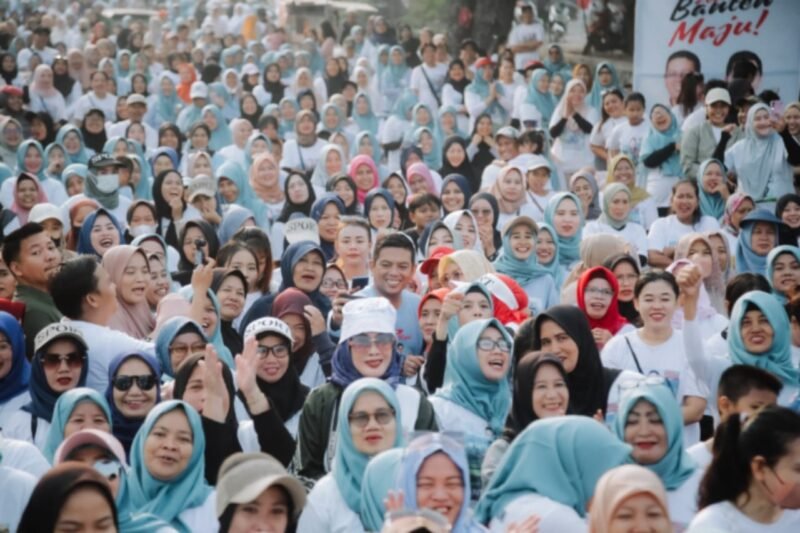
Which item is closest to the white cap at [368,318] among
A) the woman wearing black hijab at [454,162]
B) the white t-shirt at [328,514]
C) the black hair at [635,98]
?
the white t-shirt at [328,514]

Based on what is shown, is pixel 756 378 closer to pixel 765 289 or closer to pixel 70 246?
pixel 765 289

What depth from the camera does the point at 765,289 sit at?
8555mm

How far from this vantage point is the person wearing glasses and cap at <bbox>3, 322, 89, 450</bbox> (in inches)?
254

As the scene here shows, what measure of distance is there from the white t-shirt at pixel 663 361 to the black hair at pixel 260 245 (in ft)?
8.72

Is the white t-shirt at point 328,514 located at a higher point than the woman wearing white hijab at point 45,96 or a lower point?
lower

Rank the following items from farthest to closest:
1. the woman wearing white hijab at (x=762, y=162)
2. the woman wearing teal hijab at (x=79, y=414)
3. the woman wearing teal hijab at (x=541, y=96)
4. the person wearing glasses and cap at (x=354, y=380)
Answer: the woman wearing teal hijab at (x=541, y=96) < the woman wearing white hijab at (x=762, y=162) < the person wearing glasses and cap at (x=354, y=380) < the woman wearing teal hijab at (x=79, y=414)

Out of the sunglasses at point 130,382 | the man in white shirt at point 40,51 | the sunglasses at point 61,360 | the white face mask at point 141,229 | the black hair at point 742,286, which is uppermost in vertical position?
the man in white shirt at point 40,51

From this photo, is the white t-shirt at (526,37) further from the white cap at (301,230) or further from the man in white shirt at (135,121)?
the white cap at (301,230)

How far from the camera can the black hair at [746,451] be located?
16.3 feet

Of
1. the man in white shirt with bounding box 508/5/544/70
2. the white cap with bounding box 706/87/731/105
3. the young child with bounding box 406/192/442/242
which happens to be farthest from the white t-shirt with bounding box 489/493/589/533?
the man in white shirt with bounding box 508/5/544/70

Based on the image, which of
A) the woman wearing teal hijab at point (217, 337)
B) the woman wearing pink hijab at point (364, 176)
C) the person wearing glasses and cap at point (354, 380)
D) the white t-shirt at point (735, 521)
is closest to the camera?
the white t-shirt at point (735, 521)

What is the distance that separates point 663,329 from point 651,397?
1815 millimetres

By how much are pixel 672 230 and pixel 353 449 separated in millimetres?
6251

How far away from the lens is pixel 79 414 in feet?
19.4
